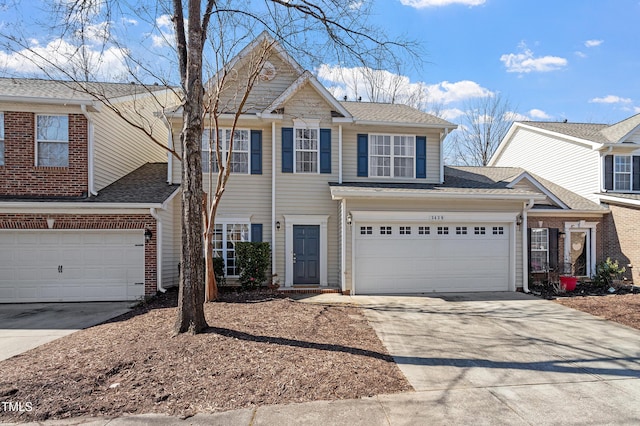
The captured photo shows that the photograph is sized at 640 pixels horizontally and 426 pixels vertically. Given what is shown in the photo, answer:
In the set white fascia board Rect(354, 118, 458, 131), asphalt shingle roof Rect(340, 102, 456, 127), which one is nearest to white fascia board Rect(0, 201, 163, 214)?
white fascia board Rect(354, 118, 458, 131)

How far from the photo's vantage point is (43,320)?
785 cm

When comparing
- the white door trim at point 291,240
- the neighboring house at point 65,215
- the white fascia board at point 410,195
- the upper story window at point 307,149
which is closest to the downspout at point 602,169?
the white fascia board at point 410,195

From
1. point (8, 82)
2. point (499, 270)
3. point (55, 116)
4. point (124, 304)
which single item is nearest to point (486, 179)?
point (499, 270)

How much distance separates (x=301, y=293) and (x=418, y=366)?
578 cm

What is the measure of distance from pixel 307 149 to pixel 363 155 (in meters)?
1.91

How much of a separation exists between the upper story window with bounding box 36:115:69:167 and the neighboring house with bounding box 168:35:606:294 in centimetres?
289

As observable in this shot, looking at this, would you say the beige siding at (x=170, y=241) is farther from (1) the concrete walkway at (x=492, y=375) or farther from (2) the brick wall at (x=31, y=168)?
(1) the concrete walkway at (x=492, y=375)

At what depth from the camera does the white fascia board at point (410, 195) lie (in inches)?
406

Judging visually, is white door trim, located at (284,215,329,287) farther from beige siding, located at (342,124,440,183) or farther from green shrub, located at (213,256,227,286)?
green shrub, located at (213,256,227,286)

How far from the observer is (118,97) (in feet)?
37.4

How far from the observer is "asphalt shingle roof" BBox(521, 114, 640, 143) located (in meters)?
14.3

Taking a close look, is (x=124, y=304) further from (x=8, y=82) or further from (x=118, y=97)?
(x=8, y=82)

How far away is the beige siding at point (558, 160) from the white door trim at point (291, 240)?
11.2 meters

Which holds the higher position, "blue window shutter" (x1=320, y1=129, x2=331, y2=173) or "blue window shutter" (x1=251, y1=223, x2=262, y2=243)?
"blue window shutter" (x1=320, y1=129, x2=331, y2=173)
